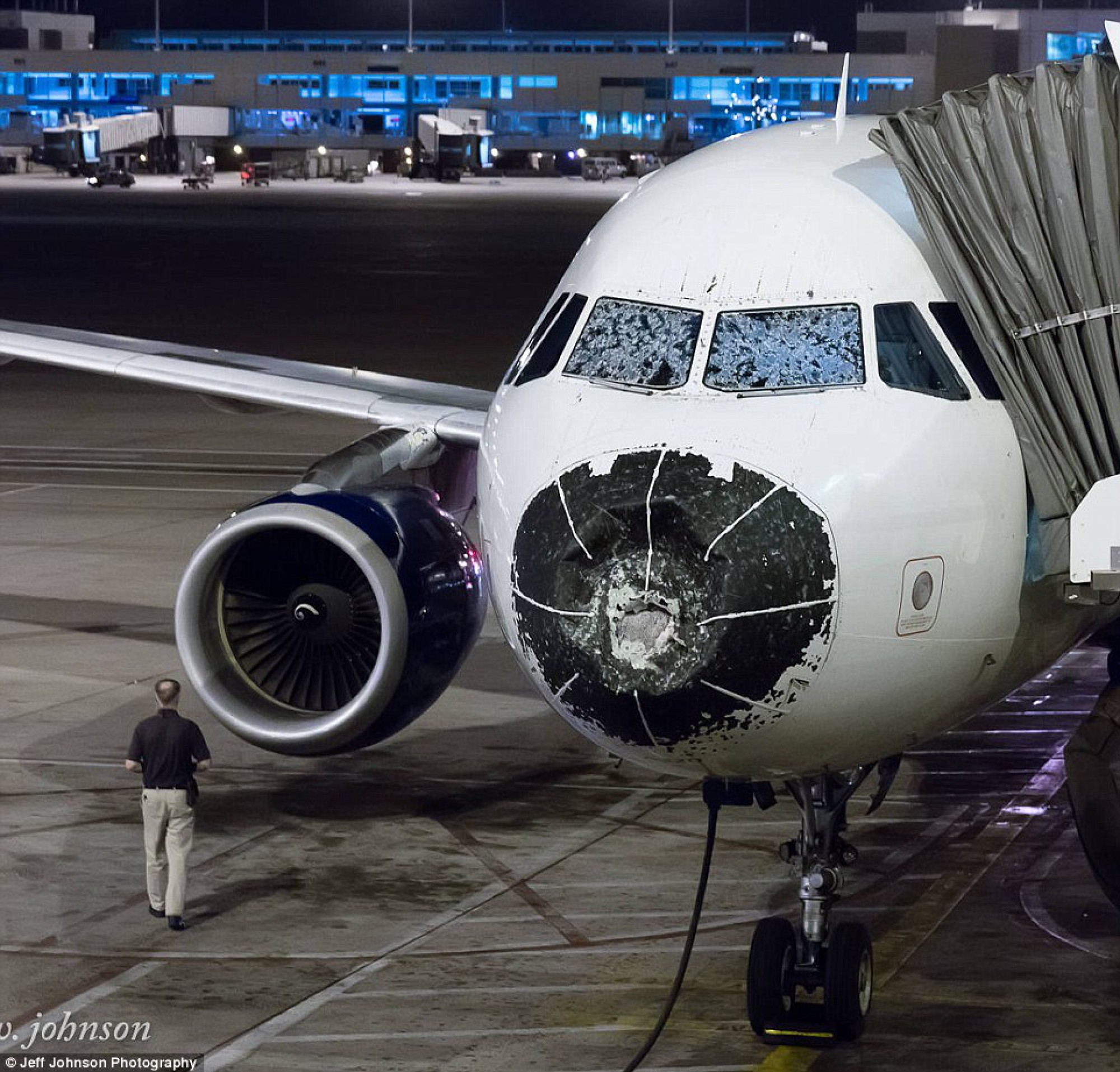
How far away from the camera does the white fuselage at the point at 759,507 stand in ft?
28.6

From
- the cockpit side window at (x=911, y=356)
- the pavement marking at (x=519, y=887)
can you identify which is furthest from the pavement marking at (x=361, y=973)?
the cockpit side window at (x=911, y=356)

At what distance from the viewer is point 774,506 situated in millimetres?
8828

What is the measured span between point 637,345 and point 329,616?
14.1ft

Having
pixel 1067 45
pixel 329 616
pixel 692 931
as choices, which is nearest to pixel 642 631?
pixel 692 931

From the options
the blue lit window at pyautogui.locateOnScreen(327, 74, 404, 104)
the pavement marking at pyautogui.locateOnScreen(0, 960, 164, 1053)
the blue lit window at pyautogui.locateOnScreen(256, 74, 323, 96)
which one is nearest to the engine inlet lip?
the pavement marking at pyautogui.locateOnScreen(0, 960, 164, 1053)

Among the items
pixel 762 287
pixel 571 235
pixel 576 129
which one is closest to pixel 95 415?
pixel 762 287

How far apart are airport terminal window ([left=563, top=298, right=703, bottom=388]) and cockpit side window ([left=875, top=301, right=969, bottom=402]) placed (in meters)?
0.86

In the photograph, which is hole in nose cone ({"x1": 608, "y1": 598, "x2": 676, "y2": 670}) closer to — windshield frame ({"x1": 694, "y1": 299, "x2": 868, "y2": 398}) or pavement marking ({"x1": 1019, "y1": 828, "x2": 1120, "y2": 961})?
windshield frame ({"x1": 694, "y1": 299, "x2": 868, "y2": 398})

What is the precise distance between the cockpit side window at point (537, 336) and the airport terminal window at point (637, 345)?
1.33ft

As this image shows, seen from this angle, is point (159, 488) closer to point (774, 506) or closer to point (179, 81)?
point (774, 506)

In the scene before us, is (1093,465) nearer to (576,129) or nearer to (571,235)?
(571,235)

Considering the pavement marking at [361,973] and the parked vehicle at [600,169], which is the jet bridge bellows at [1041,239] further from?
the parked vehicle at [600,169]

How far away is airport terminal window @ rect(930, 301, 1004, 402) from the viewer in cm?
987

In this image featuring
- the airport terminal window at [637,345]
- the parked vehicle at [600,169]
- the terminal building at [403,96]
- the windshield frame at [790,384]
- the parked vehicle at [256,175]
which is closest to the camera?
the windshield frame at [790,384]
